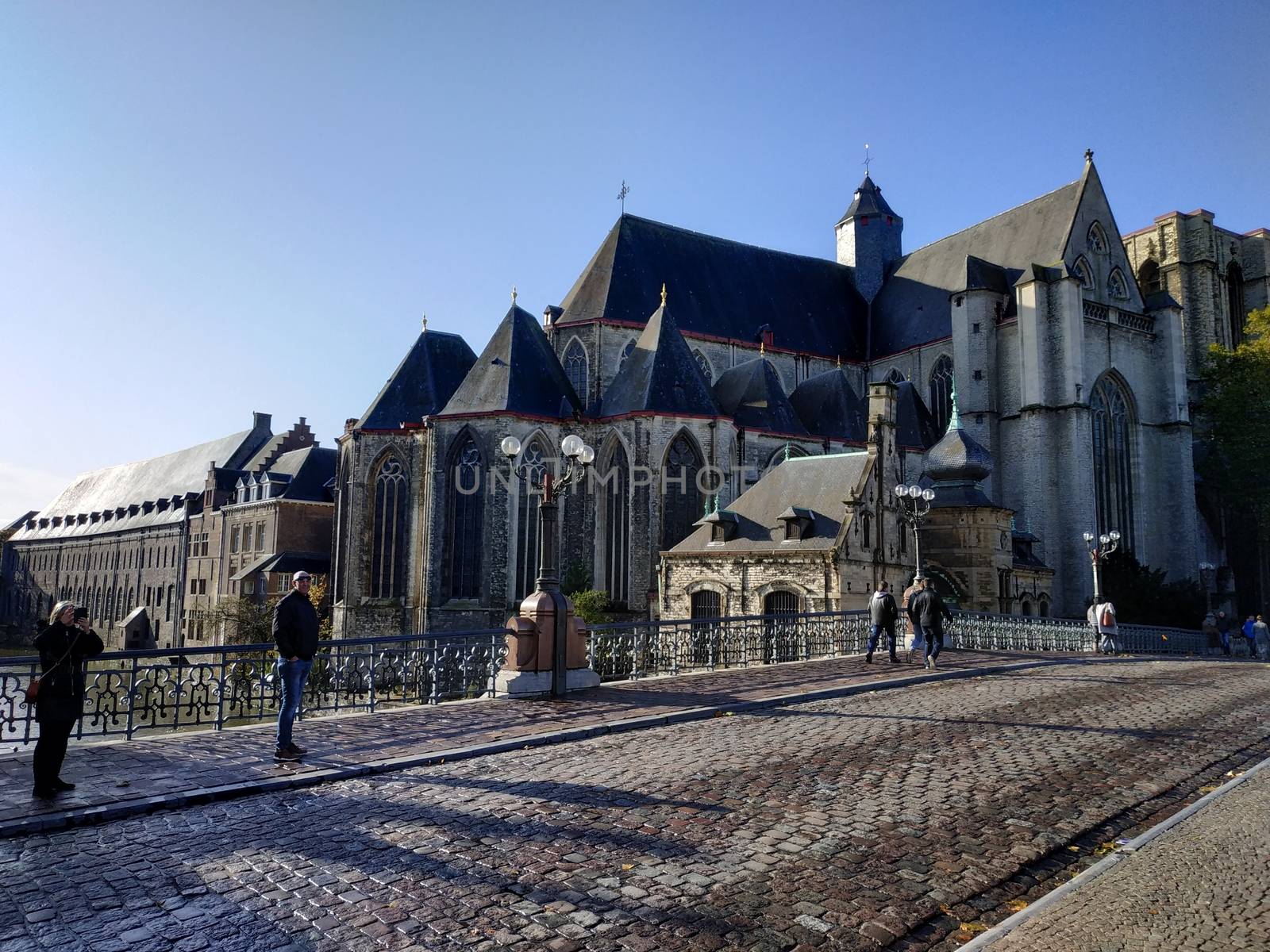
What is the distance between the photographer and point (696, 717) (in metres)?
10.5

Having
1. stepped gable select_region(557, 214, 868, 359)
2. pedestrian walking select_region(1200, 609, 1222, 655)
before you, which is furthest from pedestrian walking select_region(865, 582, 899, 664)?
stepped gable select_region(557, 214, 868, 359)

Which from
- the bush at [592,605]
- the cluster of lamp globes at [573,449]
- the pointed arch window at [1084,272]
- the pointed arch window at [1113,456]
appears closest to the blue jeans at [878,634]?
the cluster of lamp globes at [573,449]

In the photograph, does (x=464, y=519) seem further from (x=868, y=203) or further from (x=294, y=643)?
(x=868, y=203)

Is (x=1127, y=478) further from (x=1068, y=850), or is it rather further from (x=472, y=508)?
(x=1068, y=850)

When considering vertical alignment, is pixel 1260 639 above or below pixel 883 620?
below

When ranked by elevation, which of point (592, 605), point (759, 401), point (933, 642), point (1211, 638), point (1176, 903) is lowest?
point (1211, 638)

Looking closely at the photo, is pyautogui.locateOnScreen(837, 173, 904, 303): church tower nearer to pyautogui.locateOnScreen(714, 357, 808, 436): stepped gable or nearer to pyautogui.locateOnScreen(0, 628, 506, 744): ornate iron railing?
pyautogui.locateOnScreen(714, 357, 808, 436): stepped gable

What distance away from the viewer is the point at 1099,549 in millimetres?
34812

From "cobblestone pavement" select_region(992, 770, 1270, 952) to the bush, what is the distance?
22.5m

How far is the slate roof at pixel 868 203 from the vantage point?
48.7 m

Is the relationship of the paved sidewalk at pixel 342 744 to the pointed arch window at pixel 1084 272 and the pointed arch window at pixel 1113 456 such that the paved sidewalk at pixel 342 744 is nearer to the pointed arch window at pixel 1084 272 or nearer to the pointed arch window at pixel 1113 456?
the pointed arch window at pixel 1113 456

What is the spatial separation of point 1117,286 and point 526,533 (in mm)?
27896

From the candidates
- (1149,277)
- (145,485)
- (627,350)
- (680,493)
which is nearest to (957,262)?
(1149,277)

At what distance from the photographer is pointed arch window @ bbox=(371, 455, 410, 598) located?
32.8m
